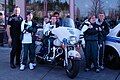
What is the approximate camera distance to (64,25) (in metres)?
9.61

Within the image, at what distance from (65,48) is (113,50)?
1.62 m

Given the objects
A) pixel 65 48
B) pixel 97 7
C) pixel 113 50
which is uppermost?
pixel 97 7

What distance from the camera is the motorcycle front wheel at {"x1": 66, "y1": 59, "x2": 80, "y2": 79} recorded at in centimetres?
855

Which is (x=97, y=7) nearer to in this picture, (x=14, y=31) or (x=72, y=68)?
(x=14, y=31)

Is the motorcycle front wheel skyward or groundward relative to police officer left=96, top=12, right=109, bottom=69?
groundward

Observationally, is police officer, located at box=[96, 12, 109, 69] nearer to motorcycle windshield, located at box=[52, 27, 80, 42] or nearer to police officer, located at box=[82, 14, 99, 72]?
police officer, located at box=[82, 14, 99, 72]

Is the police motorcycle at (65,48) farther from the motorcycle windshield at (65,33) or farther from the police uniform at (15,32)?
the police uniform at (15,32)

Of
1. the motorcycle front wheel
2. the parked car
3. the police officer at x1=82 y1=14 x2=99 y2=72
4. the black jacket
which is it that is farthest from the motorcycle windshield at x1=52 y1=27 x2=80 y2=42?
the parked car

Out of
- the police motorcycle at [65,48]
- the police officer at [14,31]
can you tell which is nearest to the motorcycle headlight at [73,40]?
the police motorcycle at [65,48]

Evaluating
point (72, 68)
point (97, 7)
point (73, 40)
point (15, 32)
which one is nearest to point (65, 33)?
point (73, 40)

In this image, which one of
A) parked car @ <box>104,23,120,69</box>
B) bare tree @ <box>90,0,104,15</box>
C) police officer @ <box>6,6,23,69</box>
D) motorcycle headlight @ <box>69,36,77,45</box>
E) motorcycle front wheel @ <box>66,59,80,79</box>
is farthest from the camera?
bare tree @ <box>90,0,104,15</box>

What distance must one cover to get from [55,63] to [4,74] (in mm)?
1387

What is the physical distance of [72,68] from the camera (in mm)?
8617

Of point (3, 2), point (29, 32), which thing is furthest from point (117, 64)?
point (3, 2)
